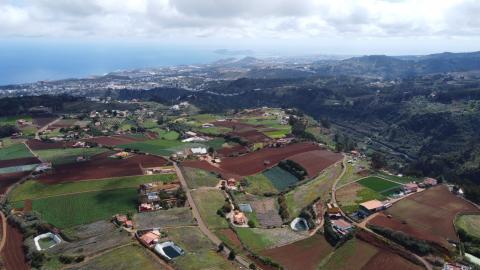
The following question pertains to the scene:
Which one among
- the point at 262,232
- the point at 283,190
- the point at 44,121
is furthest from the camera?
the point at 44,121

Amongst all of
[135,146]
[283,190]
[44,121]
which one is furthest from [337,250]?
[44,121]

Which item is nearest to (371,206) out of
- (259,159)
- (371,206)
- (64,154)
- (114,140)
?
(371,206)

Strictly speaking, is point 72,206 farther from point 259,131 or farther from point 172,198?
point 259,131

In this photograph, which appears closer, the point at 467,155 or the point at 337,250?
the point at 337,250

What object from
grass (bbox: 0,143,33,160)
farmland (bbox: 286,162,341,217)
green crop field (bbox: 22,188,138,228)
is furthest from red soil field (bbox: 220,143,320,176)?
→ grass (bbox: 0,143,33,160)

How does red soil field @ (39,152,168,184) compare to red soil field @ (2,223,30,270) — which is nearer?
red soil field @ (2,223,30,270)

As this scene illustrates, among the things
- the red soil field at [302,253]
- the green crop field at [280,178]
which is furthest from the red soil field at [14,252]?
the green crop field at [280,178]

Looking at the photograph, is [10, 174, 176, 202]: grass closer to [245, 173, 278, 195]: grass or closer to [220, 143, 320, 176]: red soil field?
[245, 173, 278, 195]: grass

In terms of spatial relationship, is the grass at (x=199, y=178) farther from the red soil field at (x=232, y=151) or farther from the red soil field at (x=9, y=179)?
the red soil field at (x=9, y=179)
